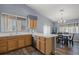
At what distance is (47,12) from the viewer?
188 cm

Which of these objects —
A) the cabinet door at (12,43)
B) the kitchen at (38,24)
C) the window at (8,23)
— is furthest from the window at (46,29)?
the cabinet door at (12,43)

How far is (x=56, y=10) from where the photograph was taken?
5.87 feet

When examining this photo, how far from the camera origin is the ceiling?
1741 millimetres

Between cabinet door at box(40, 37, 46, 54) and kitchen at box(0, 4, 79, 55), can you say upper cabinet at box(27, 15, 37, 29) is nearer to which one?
kitchen at box(0, 4, 79, 55)

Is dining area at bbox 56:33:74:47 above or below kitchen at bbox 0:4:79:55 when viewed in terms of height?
below

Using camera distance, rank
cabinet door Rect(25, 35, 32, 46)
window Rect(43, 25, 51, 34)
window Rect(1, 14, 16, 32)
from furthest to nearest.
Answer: cabinet door Rect(25, 35, 32, 46)
window Rect(43, 25, 51, 34)
window Rect(1, 14, 16, 32)

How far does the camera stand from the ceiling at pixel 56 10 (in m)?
1.74

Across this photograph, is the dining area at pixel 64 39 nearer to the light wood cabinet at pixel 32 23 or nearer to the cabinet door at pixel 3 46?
the light wood cabinet at pixel 32 23

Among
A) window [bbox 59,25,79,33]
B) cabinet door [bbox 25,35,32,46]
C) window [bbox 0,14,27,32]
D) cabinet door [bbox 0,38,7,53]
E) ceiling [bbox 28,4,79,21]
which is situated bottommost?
cabinet door [bbox 0,38,7,53]

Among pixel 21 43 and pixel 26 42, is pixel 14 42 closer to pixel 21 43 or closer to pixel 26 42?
pixel 21 43

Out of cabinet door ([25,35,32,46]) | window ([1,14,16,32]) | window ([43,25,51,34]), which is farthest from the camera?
cabinet door ([25,35,32,46])

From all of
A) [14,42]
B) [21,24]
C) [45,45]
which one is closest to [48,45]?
[45,45]

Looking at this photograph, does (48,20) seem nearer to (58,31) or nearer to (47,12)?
(47,12)

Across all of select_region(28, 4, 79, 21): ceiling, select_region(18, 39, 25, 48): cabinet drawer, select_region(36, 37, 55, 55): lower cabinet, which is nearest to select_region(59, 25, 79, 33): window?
select_region(28, 4, 79, 21): ceiling
